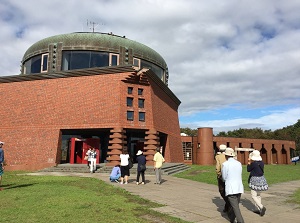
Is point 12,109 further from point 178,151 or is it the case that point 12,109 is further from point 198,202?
point 198,202

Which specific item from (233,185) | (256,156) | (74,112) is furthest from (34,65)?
(233,185)

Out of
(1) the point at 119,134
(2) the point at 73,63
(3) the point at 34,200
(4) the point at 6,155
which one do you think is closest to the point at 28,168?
(4) the point at 6,155

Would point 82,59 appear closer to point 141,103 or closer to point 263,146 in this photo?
point 141,103

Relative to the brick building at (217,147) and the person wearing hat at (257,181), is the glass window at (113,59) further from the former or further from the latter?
the person wearing hat at (257,181)

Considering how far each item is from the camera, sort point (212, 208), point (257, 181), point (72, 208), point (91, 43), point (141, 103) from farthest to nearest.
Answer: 1. point (91, 43)
2. point (141, 103)
3. point (212, 208)
4. point (257, 181)
5. point (72, 208)

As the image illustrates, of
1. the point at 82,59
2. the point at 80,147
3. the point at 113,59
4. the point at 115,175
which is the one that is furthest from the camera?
the point at 113,59

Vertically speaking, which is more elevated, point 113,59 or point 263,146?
point 113,59

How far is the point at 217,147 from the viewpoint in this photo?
121ft

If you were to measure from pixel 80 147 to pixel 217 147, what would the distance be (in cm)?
1961

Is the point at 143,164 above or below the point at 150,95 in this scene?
below

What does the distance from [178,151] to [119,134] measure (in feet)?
38.2

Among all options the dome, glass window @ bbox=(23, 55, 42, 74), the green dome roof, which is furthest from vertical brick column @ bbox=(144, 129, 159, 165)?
glass window @ bbox=(23, 55, 42, 74)

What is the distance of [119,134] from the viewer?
72.8 feet

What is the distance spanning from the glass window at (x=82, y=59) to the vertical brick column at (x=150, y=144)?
31.3 feet
